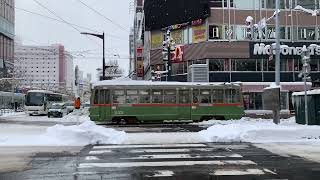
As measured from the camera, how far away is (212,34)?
53875mm

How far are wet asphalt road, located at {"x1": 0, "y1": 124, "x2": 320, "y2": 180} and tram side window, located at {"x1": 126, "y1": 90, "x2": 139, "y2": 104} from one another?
19.4 meters

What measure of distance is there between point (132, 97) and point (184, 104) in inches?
151

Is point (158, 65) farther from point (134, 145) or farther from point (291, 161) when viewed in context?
point (291, 161)

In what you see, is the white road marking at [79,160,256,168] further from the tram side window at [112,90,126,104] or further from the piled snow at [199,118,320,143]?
the tram side window at [112,90,126,104]

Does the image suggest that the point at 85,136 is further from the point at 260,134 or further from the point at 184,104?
the point at 184,104

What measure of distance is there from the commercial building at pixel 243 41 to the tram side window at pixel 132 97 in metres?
16.8

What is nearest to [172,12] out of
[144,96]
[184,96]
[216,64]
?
[216,64]

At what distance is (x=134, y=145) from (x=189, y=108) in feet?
62.9

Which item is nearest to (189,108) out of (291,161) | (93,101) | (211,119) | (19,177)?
(211,119)

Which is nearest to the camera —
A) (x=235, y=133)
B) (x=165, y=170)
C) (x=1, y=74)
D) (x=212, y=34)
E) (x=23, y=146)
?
(x=165, y=170)

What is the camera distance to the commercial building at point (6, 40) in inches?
3910

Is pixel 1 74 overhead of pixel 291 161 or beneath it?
overhead

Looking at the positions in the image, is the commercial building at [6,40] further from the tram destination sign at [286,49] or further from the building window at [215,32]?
the tram destination sign at [286,49]

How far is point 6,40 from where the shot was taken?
10681 cm
